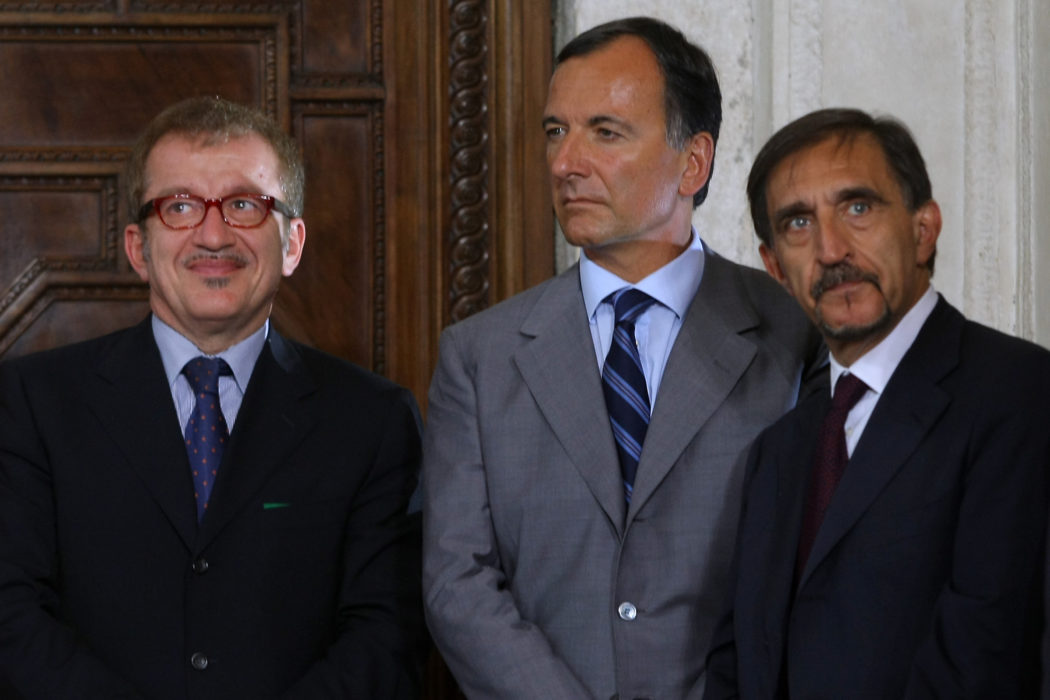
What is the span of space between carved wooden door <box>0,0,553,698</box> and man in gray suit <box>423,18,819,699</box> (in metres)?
0.77

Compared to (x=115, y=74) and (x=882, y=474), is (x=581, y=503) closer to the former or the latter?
(x=882, y=474)

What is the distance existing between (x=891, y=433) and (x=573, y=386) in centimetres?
61

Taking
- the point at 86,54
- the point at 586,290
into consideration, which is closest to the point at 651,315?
the point at 586,290

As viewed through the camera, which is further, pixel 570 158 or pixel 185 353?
pixel 185 353

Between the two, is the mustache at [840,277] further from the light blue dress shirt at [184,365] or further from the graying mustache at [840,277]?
the light blue dress shirt at [184,365]

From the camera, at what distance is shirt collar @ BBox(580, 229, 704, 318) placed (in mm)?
2443

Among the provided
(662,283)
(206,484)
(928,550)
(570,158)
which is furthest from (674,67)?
(206,484)

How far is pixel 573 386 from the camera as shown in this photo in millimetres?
2373

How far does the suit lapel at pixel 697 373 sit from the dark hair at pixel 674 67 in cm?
28

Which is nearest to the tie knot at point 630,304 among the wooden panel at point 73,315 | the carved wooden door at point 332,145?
the carved wooden door at point 332,145

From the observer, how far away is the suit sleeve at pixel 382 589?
2.41 m

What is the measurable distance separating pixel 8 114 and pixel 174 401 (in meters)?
1.11

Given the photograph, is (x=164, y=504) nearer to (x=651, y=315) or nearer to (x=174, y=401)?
(x=174, y=401)

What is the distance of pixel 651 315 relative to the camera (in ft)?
8.05
